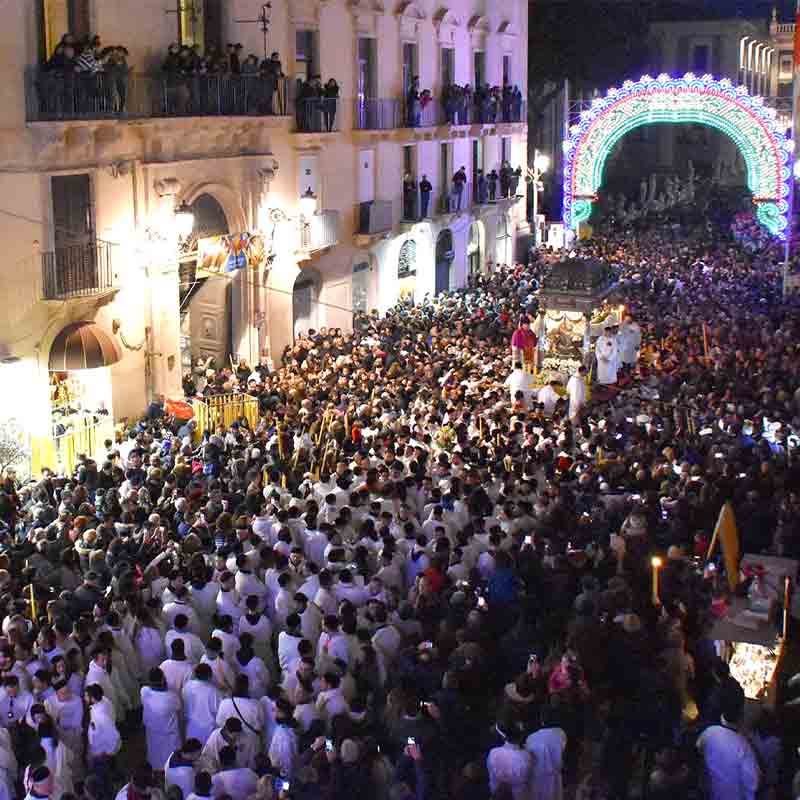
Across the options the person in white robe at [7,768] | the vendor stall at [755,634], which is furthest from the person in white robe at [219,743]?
the vendor stall at [755,634]

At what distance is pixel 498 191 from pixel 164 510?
28195mm

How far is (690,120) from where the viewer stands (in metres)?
36.5

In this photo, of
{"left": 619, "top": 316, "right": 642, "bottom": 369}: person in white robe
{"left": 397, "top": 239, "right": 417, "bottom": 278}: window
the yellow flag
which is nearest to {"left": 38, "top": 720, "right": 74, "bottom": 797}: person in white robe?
the yellow flag

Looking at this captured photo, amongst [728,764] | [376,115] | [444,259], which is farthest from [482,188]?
[728,764]

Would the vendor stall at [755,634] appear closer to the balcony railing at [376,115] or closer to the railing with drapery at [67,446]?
the railing with drapery at [67,446]

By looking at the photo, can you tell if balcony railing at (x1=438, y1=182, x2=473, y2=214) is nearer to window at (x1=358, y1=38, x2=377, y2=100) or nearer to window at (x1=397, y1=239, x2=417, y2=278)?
window at (x1=397, y1=239, x2=417, y2=278)

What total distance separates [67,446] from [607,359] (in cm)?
1008

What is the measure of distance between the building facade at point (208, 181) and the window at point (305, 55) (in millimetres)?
40

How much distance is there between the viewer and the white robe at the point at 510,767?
10.2 meters

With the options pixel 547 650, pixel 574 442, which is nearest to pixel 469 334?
pixel 574 442

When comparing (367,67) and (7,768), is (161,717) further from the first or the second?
(367,67)

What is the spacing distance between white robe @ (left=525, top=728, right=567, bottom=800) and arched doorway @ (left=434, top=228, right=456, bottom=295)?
28.6m

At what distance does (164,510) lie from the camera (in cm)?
1597

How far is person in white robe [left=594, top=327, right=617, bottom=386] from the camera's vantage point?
2488 cm
